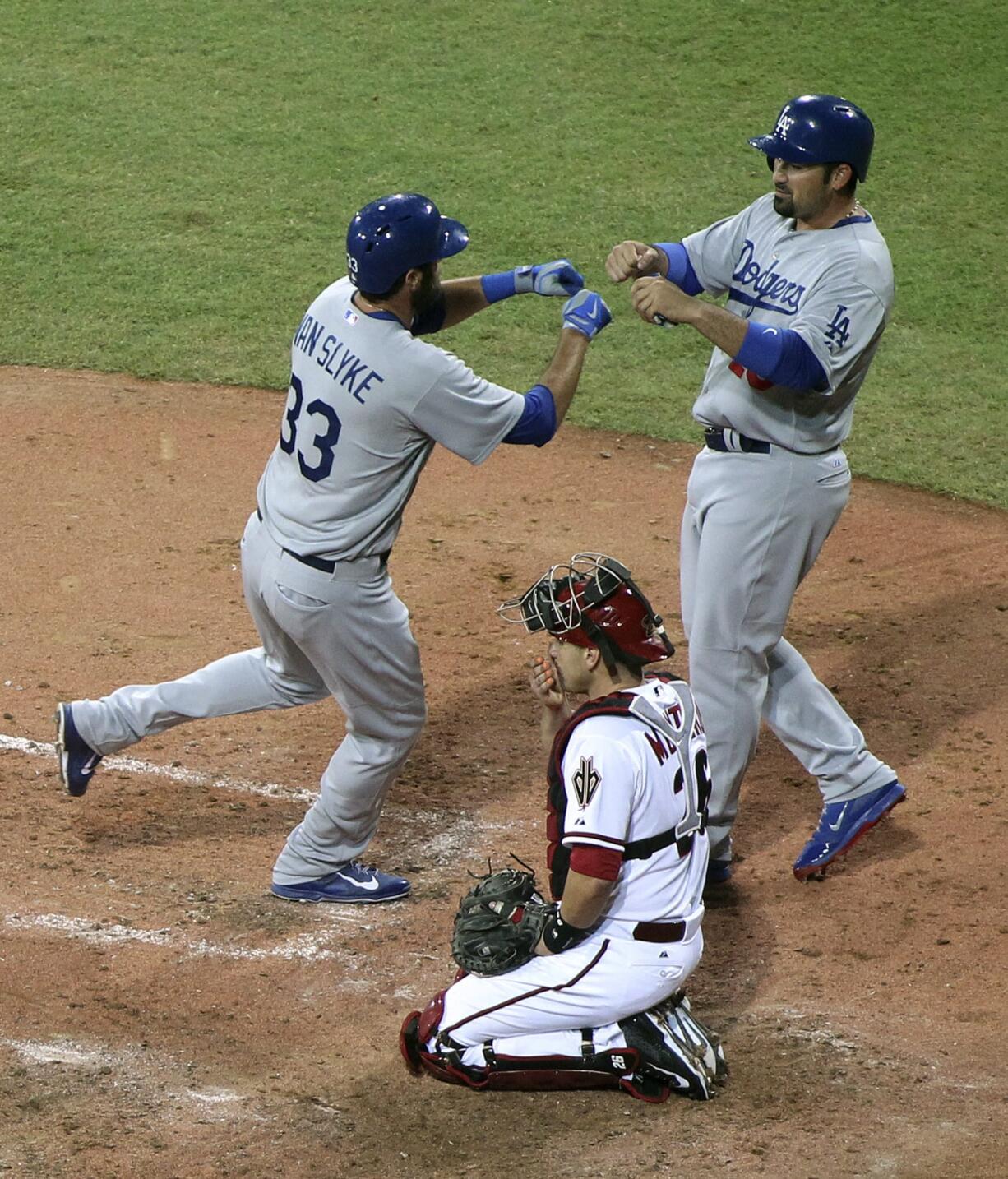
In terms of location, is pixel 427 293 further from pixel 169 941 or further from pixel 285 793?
pixel 169 941

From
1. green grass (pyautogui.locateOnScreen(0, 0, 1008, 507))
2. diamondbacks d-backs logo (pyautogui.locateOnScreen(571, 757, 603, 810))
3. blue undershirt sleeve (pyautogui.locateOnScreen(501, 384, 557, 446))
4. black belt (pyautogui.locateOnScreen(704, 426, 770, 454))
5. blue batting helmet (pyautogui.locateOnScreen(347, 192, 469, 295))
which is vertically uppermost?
blue batting helmet (pyautogui.locateOnScreen(347, 192, 469, 295))

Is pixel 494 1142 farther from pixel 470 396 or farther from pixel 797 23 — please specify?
pixel 797 23

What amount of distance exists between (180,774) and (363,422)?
1.60 meters

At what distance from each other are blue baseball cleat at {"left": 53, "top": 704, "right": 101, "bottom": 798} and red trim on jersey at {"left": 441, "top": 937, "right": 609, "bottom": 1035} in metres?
1.62

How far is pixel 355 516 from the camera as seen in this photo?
4.21 m

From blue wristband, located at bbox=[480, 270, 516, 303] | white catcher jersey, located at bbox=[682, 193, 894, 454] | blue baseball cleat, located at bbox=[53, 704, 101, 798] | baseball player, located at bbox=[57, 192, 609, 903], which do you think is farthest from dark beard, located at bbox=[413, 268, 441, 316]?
blue baseball cleat, located at bbox=[53, 704, 101, 798]

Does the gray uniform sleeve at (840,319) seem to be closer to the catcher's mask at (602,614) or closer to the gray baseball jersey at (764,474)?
the gray baseball jersey at (764,474)

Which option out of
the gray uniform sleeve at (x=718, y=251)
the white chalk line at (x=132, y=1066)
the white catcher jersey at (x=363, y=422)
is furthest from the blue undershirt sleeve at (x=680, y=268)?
the white chalk line at (x=132, y=1066)

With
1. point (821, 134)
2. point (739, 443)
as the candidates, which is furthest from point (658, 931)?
point (821, 134)

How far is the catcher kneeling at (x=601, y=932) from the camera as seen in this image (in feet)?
11.6

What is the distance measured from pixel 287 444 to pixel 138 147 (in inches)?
296

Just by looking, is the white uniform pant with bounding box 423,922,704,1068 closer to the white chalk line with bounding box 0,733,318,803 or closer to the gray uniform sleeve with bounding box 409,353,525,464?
the gray uniform sleeve with bounding box 409,353,525,464

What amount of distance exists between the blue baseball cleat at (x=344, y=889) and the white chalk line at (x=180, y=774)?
55 centimetres

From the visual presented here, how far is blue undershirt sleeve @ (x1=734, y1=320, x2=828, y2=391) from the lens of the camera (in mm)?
4121
